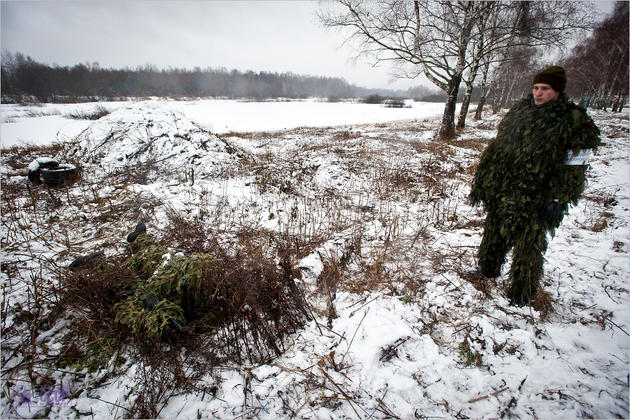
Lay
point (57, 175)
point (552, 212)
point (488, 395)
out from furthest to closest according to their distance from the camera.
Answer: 1. point (57, 175)
2. point (552, 212)
3. point (488, 395)

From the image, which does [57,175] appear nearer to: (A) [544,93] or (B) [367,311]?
(B) [367,311]

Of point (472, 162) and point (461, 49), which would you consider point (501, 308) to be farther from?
point (461, 49)

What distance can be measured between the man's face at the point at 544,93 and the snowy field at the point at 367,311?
1973mm

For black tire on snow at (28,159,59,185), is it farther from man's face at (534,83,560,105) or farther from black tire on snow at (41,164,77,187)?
man's face at (534,83,560,105)

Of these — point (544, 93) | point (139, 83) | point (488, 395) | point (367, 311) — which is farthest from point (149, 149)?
point (139, 83)

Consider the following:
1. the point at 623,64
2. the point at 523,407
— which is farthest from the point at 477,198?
the point at 623,64

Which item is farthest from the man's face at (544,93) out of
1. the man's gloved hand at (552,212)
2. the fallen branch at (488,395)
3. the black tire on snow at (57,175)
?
the black tire on snow at (57,175)

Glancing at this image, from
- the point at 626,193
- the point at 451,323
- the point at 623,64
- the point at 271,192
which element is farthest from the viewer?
the point at 623,64

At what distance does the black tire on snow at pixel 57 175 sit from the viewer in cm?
536

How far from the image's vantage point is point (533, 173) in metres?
2.17

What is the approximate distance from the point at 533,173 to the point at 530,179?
57mm

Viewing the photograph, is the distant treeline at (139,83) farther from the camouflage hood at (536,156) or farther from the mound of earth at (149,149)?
the camouflage hood at (536,156)

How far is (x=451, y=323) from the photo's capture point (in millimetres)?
2361

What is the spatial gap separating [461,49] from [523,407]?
39.9ft
